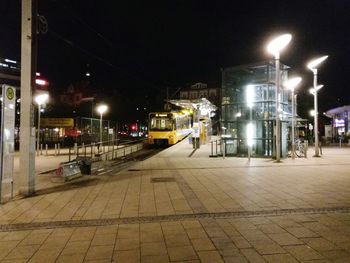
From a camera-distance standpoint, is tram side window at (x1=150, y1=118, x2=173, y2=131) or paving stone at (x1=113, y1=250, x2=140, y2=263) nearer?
paving stone at (x1=113, y1=250, x2=140, y2=263)

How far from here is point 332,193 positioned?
9.33 meters

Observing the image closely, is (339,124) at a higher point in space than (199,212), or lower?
higher

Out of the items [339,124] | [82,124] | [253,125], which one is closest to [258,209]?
[253,125]

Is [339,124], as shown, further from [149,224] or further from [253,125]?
[149,224]

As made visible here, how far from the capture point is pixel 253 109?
66.8 ft

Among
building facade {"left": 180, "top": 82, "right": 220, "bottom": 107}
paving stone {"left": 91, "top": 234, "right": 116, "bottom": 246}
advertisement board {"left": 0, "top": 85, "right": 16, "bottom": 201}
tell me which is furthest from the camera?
building facade {"left": 180, "top": 82, "right": 220, "bottom": 107}

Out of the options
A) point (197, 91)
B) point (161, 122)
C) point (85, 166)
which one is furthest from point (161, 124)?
point (197, 91)

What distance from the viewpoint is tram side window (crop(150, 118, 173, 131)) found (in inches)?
1318

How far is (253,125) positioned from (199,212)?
1329 centimetres

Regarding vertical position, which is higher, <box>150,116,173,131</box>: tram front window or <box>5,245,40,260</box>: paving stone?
<box>150,116,173,131</box>: tram front window

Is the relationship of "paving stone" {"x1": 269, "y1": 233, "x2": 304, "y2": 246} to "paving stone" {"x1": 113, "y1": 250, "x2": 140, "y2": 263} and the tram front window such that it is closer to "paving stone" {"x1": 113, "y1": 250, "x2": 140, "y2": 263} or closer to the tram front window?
"paving stone" {"x1": 113, "y1": 250, "x2": 140, "y2": 263}

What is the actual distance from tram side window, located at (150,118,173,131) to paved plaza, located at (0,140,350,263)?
853 inches

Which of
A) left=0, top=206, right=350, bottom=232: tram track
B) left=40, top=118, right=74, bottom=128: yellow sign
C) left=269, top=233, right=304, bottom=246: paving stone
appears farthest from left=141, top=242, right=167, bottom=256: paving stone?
left=40, top=118, right=74, bottom=128: yellow sign

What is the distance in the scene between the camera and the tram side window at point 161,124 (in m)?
33.5
